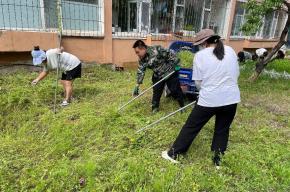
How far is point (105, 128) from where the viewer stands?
3.78 meters

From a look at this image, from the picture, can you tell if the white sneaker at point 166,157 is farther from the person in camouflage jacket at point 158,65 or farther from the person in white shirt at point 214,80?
the person in camouflage jacket at point 158,65

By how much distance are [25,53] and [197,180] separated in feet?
17.2

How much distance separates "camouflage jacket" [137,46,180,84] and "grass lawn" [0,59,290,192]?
72cm

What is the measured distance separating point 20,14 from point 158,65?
3.85m

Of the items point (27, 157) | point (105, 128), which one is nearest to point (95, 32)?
point (105, 128)

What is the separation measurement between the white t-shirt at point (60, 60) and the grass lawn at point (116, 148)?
694 millimetres

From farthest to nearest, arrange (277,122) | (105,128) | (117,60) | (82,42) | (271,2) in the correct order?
(117,60) → (82,42) → (271,2) → (277,122) → (105,128)

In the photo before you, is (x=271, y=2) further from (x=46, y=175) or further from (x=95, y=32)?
(x=46, y=175)

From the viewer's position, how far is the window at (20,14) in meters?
5.71

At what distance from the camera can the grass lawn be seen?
270 centimetres

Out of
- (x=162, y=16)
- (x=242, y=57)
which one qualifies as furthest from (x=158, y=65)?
(x=242, y=57)

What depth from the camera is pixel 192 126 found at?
2.86 metres

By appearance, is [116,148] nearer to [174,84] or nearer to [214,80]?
[214,80]

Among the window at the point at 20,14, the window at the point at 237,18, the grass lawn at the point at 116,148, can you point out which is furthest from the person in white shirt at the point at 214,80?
the window at the point at 237,18
